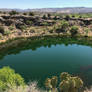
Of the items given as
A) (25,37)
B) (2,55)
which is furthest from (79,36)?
(2,55)

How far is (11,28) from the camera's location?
331 ft

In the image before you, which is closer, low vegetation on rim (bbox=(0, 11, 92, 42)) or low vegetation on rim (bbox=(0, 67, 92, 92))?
low vegetation on rim (bbox=(0, 67, 92, 92))

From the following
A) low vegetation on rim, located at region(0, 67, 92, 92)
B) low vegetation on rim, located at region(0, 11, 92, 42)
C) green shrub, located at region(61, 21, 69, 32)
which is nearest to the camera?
low vegetation on rim, located at region(0, 67, 92, 92)

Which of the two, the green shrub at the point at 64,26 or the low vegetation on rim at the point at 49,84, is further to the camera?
the green shrub at the point at 64,26

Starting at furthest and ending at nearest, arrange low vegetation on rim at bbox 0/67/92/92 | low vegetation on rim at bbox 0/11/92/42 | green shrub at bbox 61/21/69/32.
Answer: green shrub at bbox 61/21/69/32 → low vegetation on rim at bbox 0/11/92/42 → low vegetation on rim at bbox 0/67/92/92

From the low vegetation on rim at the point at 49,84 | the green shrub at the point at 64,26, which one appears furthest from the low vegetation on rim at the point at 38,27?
the low vegetation on rim at the point at 49,84

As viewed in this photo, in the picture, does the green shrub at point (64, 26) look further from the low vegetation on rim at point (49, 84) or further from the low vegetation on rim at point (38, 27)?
the low vegetation on rim at point (49, 84)

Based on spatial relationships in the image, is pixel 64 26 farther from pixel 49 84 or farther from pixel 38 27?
pixel 49 84

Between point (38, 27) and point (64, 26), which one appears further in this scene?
point (38, 27)

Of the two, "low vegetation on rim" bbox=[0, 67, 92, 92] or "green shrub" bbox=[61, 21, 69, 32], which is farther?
"green shrub" bbox=[61, 21, 69, 32]

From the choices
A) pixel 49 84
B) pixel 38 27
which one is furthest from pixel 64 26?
pixel 49 84

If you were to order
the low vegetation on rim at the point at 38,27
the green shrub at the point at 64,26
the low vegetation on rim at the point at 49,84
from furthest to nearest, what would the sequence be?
the green shrub at the point at 64,26, the low vegetation on rim at the point at 38,27, the low vegetation on rim at the point at 49,84

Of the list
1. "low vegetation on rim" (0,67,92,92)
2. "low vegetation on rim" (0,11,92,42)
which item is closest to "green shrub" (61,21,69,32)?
"low vegetation on rim" (0,11,92,42)

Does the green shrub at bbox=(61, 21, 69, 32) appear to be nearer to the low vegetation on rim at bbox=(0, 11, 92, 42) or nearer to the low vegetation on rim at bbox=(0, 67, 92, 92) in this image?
the low vegetation on rim at bbox=(0, 11, 92, 42)
